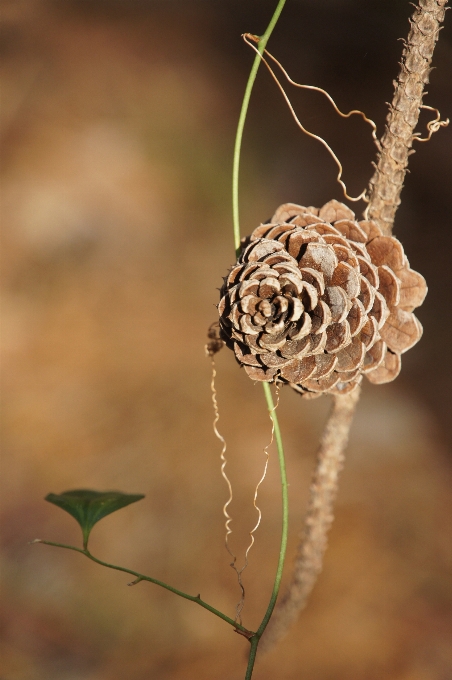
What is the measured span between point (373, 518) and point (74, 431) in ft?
1.48

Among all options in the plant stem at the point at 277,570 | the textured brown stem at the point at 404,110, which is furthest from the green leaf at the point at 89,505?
the textured brown stem at the point at 404,110

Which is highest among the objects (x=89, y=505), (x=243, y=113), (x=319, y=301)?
(x=243, y=113)

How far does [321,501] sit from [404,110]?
0.31m

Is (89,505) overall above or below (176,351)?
below

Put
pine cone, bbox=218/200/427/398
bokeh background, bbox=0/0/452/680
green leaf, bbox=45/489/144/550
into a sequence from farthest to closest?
bokeh background, bbox=0/0/452/680, green leaf, bbox=45/489/144/550, pine cone, bbox=218/200/427/398

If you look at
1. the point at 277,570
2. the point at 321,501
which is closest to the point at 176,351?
the point at 321,501

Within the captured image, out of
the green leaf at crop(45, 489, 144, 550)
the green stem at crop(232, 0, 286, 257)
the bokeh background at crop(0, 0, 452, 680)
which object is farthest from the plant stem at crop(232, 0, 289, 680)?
the bokeh background at crop(0, 0, 452, 680)

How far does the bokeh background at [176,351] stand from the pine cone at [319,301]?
44 centimetres

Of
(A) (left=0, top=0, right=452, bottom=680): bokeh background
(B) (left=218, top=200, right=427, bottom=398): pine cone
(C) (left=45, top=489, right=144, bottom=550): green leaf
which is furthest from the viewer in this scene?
(A) (left=0, top=0, right=452, bottom=680): bokeh background

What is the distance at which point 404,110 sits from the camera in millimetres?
345

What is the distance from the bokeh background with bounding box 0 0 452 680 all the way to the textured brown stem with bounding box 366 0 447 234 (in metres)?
0.42

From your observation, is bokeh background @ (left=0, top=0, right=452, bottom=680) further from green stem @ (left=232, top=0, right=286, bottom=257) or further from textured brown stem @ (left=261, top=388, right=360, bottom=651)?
green stem @ (left=232, top=0, right=286, bottom=257)

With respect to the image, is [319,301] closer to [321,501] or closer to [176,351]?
[321,501]

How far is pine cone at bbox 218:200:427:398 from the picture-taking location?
295mm
